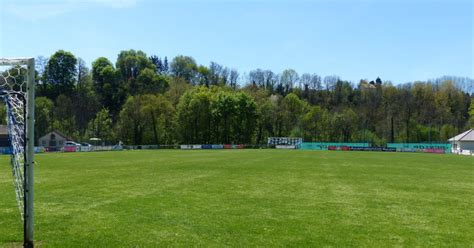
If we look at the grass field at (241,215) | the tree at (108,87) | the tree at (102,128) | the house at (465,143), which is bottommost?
the grass field at (241,215)

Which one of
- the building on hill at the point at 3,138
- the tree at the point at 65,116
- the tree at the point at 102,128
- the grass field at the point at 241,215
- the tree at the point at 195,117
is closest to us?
the grass field at the point at 241,215

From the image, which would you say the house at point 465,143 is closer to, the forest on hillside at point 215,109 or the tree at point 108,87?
the forest on hillside at point 215,109

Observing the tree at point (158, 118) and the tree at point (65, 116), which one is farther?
the tree at point (65, 116)

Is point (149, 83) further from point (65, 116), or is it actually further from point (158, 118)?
point (65, 116)

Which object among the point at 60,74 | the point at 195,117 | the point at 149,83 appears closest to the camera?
the point at 195,117

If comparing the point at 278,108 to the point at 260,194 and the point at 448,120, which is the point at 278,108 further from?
the point at 260,194

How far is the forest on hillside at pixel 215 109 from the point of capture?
11356 centimetres

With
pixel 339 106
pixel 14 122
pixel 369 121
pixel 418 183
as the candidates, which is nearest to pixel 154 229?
pixel 14 122

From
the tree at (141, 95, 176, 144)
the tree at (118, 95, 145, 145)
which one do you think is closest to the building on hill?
the tree at (118, 95, 145, 145)

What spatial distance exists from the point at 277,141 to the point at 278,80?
148 feet

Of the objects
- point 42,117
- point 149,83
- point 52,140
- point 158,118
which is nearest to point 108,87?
point 149,83

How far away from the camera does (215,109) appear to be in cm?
11512

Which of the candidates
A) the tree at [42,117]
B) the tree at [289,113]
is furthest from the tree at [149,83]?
the tree at [289,113]

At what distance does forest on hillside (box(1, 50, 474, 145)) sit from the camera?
114 m
